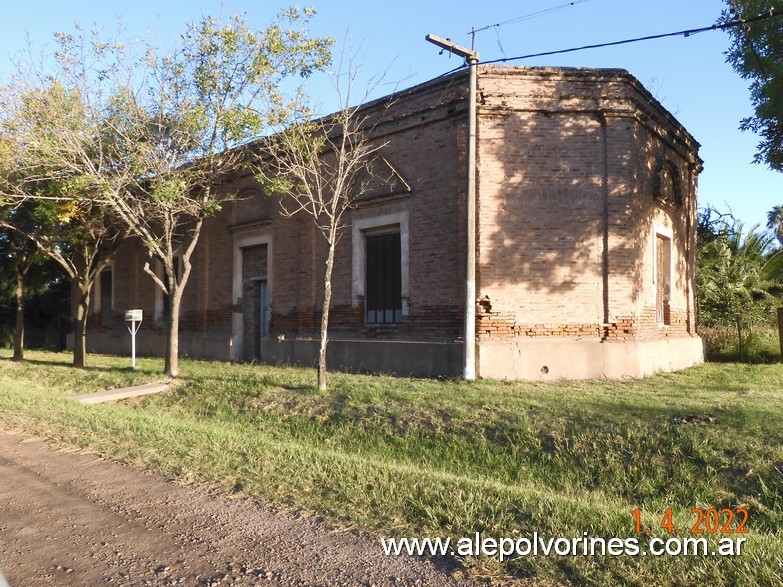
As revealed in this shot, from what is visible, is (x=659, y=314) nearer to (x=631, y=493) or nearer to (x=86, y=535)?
(x=631, y=493)

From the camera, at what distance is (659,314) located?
49.4 feet

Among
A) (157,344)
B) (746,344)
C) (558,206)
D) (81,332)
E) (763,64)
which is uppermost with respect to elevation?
(763,64)

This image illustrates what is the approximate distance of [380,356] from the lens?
45.2 ft

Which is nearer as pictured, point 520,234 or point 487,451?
point 487,451

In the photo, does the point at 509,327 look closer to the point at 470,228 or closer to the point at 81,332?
the point at 470,228

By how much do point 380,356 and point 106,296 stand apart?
14.9 metres

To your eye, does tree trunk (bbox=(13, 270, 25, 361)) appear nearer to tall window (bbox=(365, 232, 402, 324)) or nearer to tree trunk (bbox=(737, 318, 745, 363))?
tall window (bbox=(365, 232, 402, 324))

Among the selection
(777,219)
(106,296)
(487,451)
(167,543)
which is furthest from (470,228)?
(777,219)

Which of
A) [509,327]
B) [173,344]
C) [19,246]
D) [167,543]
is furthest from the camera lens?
[19,246]

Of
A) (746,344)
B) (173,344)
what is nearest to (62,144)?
(173,344)

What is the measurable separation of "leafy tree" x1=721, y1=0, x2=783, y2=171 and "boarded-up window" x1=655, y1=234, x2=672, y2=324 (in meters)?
2.93

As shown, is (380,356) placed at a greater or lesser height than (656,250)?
lesser

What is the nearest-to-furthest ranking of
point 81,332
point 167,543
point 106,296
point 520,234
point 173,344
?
point 167,543 < point 520,234 < point 173,344 < point 81,332 < point 106,296

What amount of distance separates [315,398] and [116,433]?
10.3 feet
